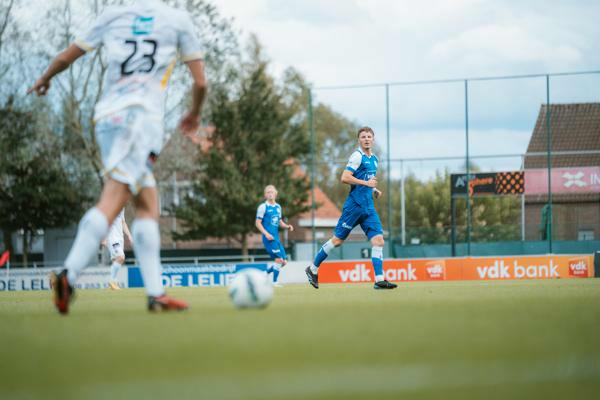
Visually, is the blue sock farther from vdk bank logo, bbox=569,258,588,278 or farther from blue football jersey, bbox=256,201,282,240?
vdk bank logo, bbox=569,258,588,278

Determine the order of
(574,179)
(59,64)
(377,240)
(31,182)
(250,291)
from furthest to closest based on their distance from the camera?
(31,182) → (574,179) → (377,240) → (59,64) → (250,291)

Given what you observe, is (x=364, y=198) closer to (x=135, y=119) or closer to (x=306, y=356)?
(x=135, y=119)

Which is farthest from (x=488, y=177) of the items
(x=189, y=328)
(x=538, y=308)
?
(x=189, y=328)

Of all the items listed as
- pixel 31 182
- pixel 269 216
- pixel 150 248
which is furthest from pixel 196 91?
pixel 31 182

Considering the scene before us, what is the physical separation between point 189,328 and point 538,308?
2961 mm

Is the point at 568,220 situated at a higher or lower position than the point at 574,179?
lower

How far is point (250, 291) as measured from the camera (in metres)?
6.82

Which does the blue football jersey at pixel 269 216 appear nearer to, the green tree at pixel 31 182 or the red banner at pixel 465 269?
the red banner at pixel 465 269

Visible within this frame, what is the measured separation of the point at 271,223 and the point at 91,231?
1261 cm

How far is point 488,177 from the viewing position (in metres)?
31.1

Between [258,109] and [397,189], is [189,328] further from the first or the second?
[258,109]

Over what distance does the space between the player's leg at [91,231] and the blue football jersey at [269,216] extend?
1225 cm

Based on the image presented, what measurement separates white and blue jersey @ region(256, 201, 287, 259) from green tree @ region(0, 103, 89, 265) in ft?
74.8

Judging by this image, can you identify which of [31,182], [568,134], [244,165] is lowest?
[31,182]
